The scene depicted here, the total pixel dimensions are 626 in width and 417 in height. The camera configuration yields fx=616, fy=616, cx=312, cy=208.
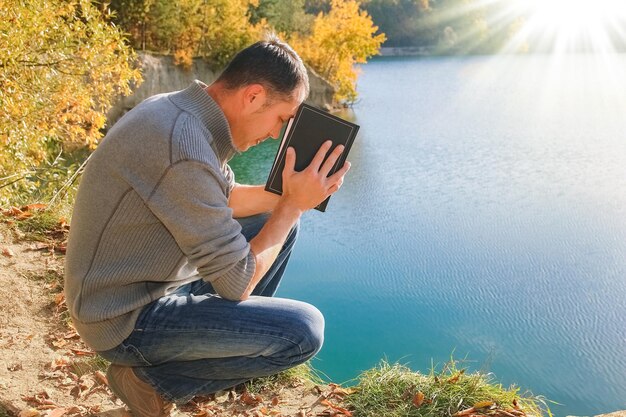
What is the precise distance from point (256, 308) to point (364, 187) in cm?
675

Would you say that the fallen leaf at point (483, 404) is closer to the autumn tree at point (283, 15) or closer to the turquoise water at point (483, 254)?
the turquoise water at point (483, 254)

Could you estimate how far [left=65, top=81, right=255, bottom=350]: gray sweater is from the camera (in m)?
1.40

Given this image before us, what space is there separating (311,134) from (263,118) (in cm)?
18

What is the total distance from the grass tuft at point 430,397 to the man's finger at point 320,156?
82 cm

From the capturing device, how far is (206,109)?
4.98 ft

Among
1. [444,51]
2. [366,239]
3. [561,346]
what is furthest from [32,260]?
[444,51]

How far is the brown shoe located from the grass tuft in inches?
27.0

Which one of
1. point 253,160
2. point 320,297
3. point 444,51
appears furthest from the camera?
point 444,51

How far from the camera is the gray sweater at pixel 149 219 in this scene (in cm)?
140

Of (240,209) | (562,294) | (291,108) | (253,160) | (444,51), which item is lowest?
(253,160)

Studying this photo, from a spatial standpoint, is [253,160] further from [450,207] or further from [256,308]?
[256,308]

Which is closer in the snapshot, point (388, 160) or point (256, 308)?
point (256, 308)

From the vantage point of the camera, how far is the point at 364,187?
823 centimetres

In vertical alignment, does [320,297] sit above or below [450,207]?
below
